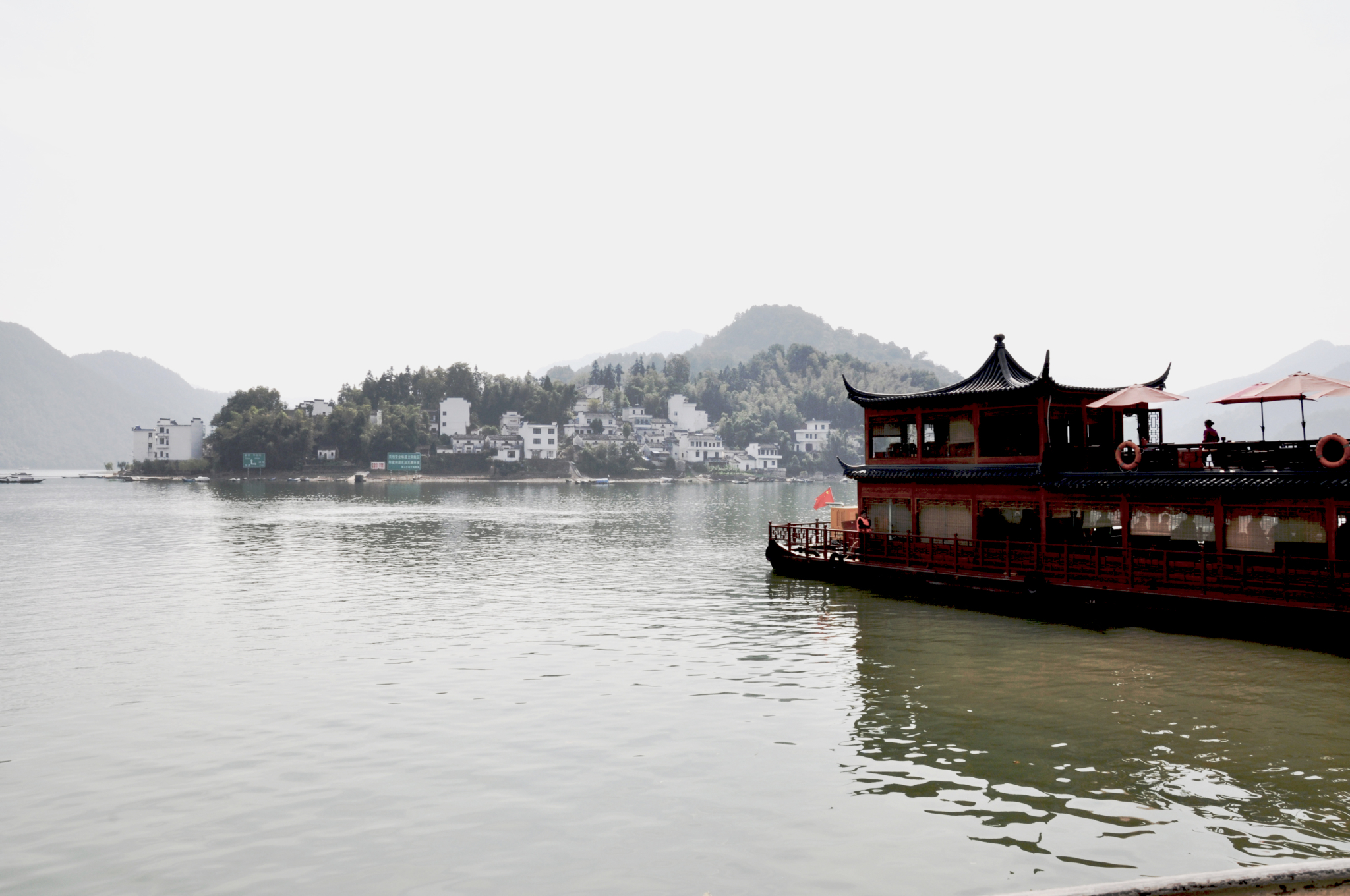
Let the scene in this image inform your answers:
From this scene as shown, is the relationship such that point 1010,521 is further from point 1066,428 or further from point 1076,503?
point 1066,428

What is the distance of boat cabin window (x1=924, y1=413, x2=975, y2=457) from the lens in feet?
102

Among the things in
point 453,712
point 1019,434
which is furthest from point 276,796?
point 1019,434

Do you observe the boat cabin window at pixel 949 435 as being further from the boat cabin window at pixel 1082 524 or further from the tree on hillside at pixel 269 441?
the tree on hillside at pixel 269 441

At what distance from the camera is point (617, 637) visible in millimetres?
25797

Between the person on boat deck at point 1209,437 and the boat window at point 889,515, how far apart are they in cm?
999

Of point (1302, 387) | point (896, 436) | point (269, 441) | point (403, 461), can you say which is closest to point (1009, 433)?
point (896, 436)

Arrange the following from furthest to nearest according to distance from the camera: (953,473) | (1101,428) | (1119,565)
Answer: (953,473) → (1101,428) → (1119,565)

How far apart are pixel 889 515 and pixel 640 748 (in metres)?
20.7

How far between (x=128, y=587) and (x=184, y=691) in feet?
67.7

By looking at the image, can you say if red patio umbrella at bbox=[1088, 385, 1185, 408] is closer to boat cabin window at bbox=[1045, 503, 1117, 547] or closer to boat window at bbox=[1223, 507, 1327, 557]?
boat cabin window at bbox=[1045, 503, 1117, 547]

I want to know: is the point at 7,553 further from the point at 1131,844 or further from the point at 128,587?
the point at 1131,844

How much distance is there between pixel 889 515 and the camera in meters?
34.0

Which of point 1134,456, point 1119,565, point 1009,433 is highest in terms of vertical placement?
point 1009,433

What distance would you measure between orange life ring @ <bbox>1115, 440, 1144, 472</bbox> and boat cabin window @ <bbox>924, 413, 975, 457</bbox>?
5.13 m
